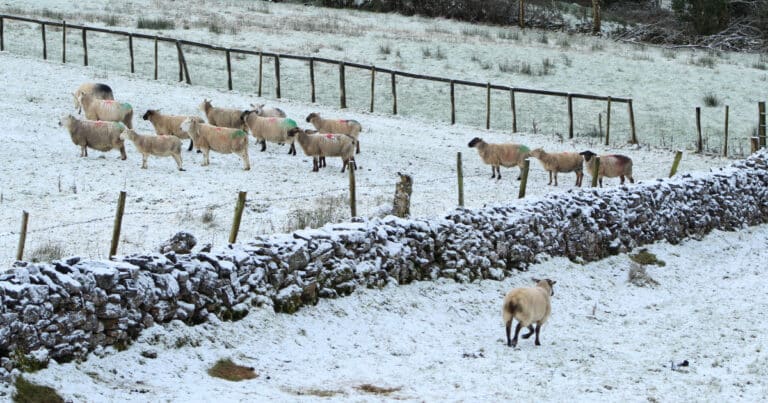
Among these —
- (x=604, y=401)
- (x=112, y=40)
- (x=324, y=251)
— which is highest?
(x=112, y=40)

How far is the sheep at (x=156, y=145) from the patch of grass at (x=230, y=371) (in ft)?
37.4

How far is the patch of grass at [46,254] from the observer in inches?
532

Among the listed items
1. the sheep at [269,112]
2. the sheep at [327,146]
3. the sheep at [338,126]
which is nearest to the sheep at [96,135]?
the sheep at [327,146]

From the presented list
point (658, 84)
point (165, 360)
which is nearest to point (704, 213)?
point (165, 360)

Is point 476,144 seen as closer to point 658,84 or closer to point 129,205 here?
point 129,205

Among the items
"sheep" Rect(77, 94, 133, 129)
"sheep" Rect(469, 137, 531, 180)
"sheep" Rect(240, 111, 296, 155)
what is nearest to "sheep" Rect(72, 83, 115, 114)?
"sheep" Rect(77, 94, 133, 129)

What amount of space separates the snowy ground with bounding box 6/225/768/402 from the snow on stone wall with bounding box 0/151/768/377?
0.75 feet

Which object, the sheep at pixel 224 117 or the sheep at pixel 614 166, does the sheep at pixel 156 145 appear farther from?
the sheep at pixel 614 166

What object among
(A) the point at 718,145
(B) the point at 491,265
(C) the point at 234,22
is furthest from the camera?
(C) the point at 234,22

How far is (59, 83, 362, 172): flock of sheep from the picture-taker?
21.5 metres

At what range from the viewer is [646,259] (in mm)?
16969

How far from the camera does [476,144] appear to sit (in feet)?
76.4

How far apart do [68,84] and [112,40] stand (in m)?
8.41

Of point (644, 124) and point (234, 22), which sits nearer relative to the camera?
point (644, 124)
